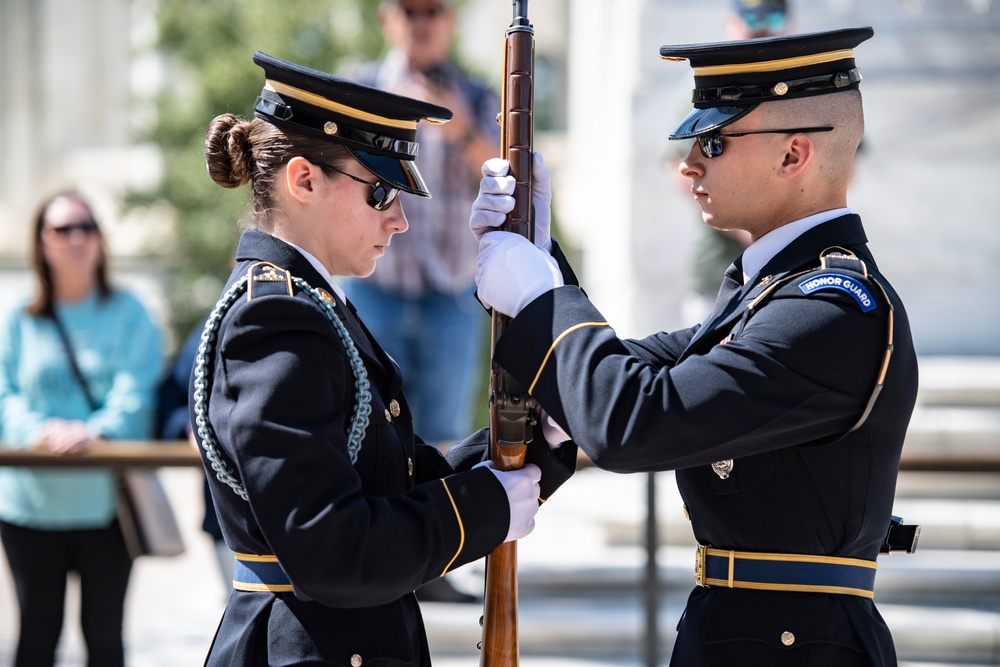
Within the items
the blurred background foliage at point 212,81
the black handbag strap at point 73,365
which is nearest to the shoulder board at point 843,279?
the black handbag strap at point 73,365

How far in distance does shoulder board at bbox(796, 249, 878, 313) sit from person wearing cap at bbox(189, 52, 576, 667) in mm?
633

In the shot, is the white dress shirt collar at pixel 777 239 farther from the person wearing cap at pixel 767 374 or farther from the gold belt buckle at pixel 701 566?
the gold belt buckle at pixel 701 566

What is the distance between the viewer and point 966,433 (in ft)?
18.7

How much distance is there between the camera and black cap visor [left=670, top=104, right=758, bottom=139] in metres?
2.41

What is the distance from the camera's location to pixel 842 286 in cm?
223

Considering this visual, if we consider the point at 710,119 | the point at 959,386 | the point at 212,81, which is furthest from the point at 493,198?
the point at 212,81

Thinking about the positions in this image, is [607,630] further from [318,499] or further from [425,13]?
[318,499]

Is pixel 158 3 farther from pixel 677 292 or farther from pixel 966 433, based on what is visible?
pixel 966 433

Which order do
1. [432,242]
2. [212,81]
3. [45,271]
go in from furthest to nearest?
[212,81] → [432,242] → [45,271]

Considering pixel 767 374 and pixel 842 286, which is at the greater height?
pixel 842 286

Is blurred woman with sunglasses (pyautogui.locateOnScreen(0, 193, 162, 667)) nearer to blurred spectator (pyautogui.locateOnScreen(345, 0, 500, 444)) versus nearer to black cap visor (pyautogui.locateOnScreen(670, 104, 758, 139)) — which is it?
blurred spectator (pyautogui.locateOnScreen(345, 0, 500, 444))

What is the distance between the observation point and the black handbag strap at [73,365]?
467 centimetres

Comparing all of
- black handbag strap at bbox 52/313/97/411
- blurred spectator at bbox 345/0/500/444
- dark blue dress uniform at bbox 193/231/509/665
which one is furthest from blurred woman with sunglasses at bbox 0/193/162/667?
dark blue dress uniform at bbox 193/231/509/665

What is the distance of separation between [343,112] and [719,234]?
309 cm
